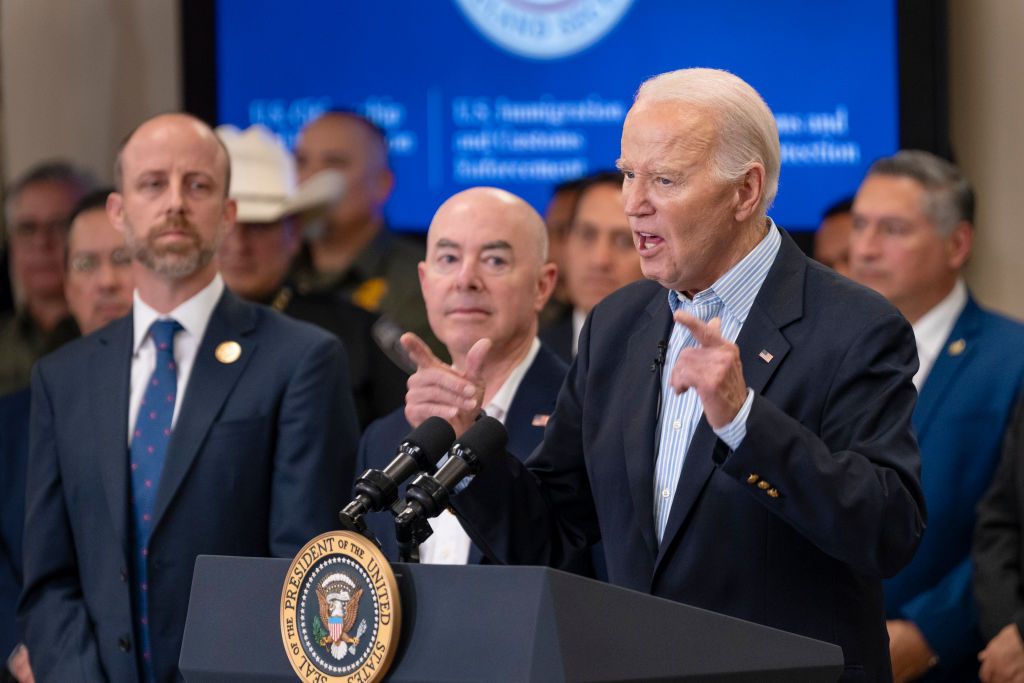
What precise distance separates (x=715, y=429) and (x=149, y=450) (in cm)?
160

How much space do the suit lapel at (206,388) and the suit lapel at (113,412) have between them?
3.2 inches

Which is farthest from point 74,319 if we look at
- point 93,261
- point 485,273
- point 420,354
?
point 420,354

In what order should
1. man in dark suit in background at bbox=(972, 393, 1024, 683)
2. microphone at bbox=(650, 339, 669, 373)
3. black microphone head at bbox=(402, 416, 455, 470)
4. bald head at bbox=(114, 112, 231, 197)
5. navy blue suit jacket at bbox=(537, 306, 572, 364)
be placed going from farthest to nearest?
navy blue suit jacket at bbox=(537, 306, 572, 364) → man in dark suit in background at bbox=(972, 393, 1024, 683) → bald head at bbox=(114, 112, 231, 197) → microphone at bbox=(650, 339, 669, 373) → black microphone head at bbox=(402, 416, 455, 470)

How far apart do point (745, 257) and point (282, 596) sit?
2.98ft

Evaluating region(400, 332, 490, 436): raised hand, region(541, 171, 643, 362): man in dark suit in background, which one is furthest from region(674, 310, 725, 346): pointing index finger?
region(541, 171, 643, 362): man in dark suit in background

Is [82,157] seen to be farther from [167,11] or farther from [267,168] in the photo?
[267,168]

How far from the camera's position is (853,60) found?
5.69m

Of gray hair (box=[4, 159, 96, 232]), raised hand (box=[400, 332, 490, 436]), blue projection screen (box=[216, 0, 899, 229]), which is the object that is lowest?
raised hand (box=[400, 332, 490, 436])

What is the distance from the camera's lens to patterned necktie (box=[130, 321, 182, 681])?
3.32 m

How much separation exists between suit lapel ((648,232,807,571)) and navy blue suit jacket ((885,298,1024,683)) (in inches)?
66.4

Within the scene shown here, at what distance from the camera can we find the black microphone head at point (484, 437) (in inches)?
88.3

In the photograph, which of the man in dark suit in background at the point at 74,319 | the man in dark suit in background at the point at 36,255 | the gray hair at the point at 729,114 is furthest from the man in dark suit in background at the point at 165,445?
the man in dark suit in background at the point at 36,255

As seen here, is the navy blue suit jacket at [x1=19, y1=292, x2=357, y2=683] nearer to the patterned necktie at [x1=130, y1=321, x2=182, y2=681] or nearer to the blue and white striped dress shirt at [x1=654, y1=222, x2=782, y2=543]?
the patterned necktie at [x1=130, y1=321, x2=182, y2=681]

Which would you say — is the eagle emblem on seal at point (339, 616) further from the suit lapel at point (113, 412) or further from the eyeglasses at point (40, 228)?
the eyeglasses at point (40, 228)
